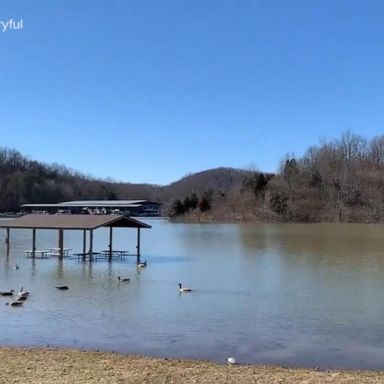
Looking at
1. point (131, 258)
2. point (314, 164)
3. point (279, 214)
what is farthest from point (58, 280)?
point (314, 164)

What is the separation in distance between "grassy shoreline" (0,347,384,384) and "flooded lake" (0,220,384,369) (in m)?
1.22

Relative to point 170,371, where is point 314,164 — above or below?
above

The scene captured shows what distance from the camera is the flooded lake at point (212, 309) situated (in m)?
12.0

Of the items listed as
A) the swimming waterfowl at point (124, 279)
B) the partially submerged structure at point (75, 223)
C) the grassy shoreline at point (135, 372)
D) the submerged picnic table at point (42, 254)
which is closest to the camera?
the grassy shoreline at point (135, 372)

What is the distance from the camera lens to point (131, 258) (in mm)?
32656

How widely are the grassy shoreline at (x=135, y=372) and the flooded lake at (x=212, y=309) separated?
1218mm

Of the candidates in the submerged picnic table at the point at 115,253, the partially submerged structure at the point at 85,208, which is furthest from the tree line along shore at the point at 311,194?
the submerged picnic table at the point at 115,253

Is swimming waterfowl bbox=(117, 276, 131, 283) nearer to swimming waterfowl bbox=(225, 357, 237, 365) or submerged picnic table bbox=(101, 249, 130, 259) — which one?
submerged picnic table bbox=(101, 249, 130, 259)

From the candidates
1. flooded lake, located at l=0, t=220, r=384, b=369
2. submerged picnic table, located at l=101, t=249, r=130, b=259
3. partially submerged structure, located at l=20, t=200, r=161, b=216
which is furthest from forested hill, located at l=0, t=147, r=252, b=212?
Answer: flooded lake, located at l=0, t=220, r=384, b=369

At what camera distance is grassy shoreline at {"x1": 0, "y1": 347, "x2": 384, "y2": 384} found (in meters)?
8.30

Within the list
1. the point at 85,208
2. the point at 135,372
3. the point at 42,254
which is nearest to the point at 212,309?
the point at 135,372

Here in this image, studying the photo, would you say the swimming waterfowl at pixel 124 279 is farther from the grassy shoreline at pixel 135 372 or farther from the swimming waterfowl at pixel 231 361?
the swimming waterfowl at pixel 231 361

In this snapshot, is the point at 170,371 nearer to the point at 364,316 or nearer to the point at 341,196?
the point at 364,316

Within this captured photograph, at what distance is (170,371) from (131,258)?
23799 millimetres
